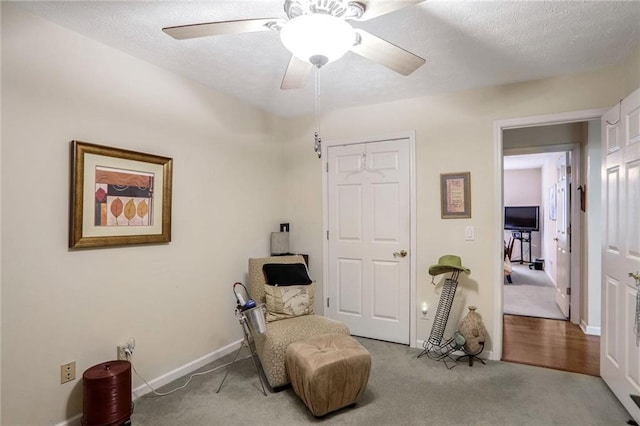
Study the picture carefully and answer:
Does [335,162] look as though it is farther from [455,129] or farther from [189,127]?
[189,127]

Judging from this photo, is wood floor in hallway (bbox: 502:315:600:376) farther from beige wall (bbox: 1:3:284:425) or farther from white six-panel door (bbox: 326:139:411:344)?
beige wall (bbox: 1:3:284:425)

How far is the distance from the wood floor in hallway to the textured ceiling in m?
2.42

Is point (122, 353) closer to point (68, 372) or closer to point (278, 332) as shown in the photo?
point (68, 372)

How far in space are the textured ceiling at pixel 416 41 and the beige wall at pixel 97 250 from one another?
0.69 feet

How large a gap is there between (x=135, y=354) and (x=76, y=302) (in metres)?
0.60

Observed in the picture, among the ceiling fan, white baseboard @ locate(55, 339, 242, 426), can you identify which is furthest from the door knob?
the ceiling fan

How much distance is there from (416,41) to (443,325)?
7.68ft

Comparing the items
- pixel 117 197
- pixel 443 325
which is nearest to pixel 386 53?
pixel 117 197

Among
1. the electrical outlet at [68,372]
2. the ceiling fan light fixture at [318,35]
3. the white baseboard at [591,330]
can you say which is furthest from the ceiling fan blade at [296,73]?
the white baseboard at [591,330]

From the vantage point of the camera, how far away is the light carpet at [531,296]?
4680 mm

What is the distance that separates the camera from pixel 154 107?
2648 mm

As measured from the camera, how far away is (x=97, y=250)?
7.47 feet

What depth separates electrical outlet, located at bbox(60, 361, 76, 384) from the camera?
2.09 meters

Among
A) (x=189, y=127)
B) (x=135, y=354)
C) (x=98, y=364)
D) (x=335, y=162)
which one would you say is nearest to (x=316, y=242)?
(x=335, y=162)
